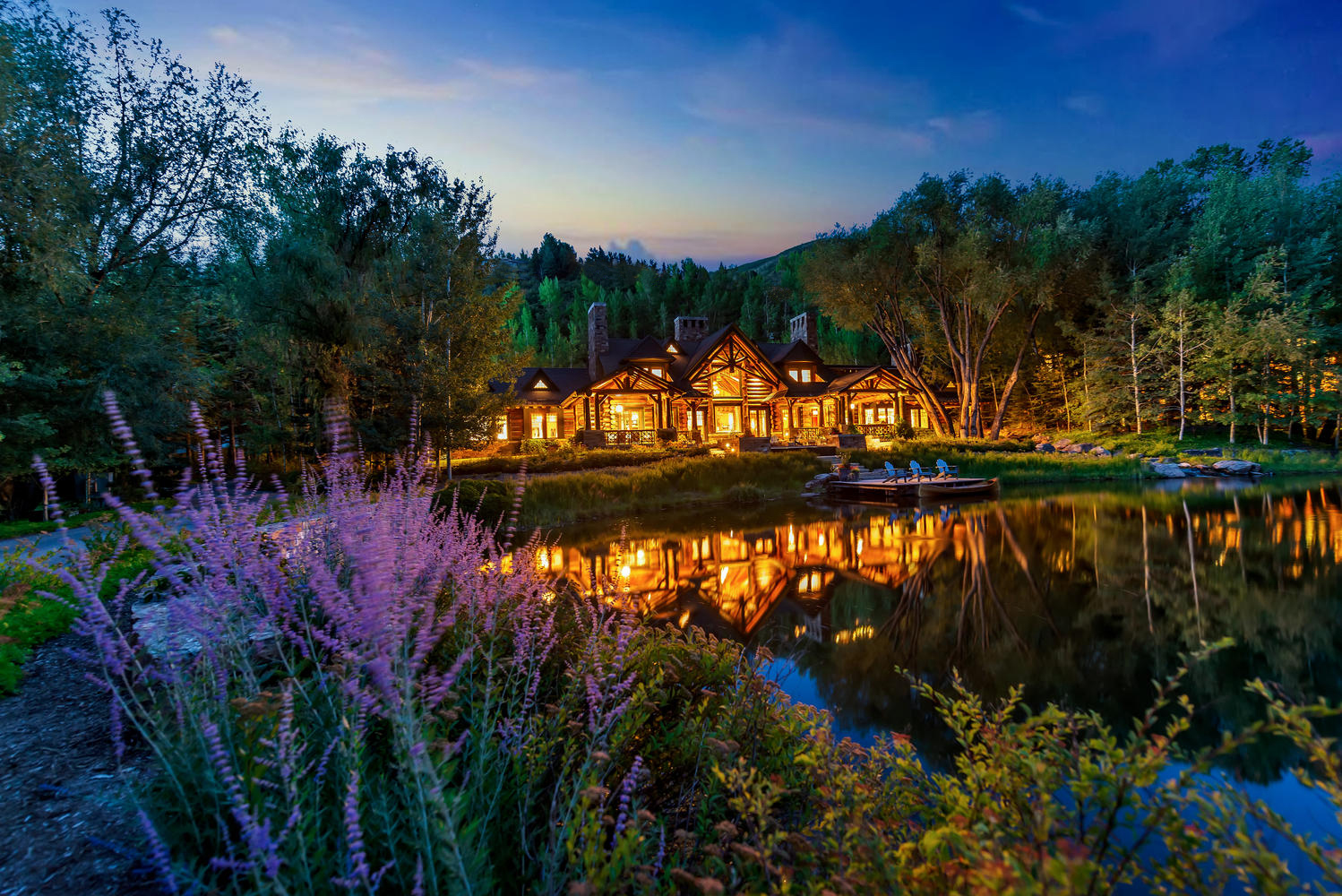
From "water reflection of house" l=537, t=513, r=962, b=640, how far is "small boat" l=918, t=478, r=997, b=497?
4119mm

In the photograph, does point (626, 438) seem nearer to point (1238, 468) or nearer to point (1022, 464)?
point (1022, 464)

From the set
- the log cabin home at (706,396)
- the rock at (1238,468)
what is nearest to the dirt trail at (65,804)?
the log cabin home at (706,396)

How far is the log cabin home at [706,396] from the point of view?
30000mm

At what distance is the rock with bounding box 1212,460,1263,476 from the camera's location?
23.3 m

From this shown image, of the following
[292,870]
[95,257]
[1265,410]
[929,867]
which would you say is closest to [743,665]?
[929,867]

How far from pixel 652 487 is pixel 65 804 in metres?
16.2

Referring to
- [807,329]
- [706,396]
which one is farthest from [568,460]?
[807,329]

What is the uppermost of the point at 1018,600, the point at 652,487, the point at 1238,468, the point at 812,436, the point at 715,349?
the point at 715,349

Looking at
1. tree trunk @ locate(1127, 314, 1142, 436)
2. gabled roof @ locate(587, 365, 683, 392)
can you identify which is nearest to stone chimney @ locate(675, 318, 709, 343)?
gabled roof @ locate(587, 365, 683, 392)

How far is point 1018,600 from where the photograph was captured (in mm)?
7941

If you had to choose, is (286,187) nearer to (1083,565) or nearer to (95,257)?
(95,257)

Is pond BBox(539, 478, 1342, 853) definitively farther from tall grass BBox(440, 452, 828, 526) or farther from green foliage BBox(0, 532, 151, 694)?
green foliage BBox(0, 532, 151, 694)

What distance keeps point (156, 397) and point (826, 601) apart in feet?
46.3

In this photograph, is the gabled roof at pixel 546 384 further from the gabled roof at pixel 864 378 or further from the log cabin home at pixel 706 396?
the gabled roof at pixel 864 378
